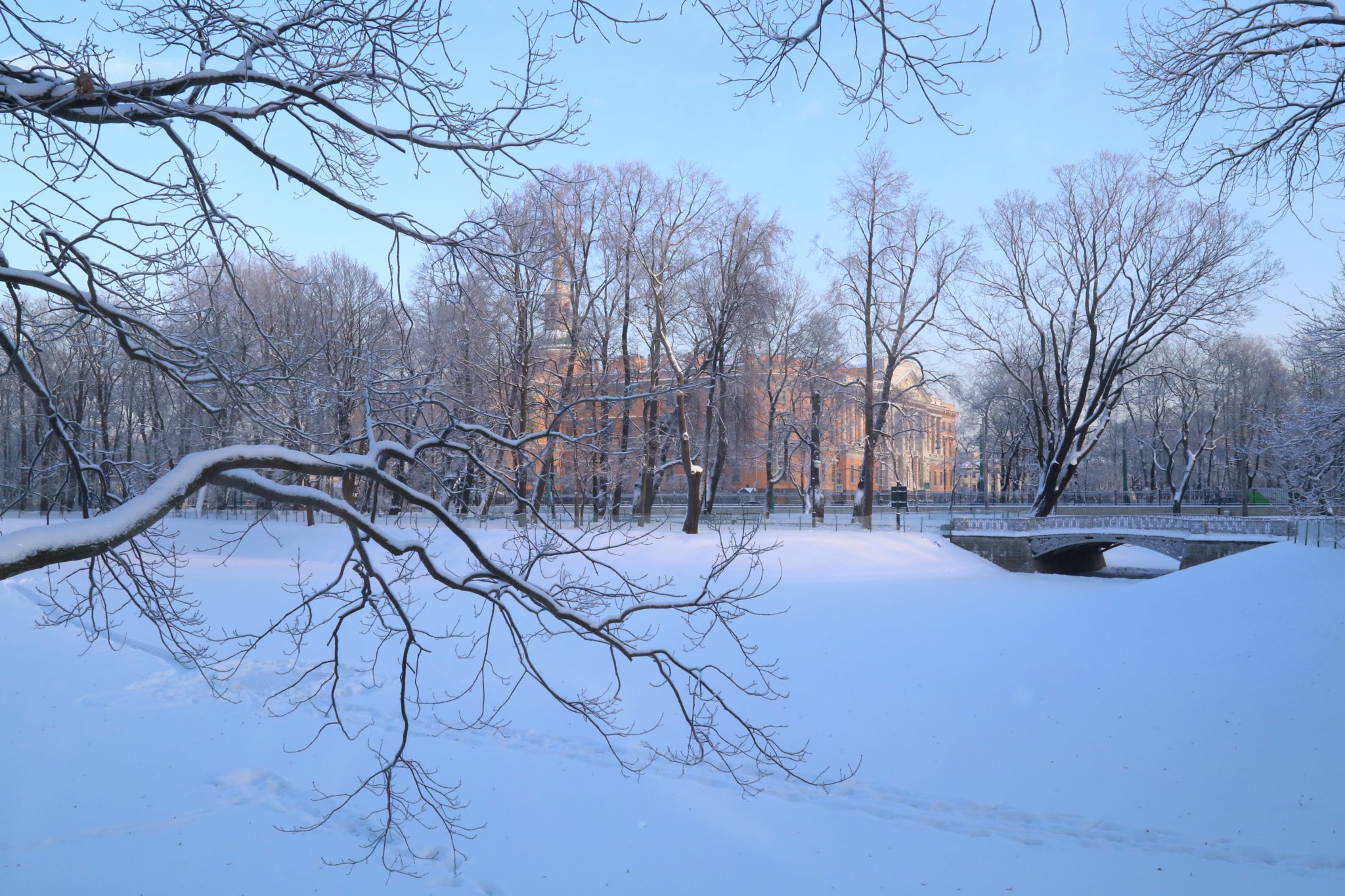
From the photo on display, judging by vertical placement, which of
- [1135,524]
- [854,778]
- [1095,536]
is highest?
[1135,524]

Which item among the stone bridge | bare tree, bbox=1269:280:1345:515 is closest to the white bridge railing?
the stone bridge

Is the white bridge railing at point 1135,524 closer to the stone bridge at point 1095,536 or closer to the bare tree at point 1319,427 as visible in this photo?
the stone bridge at point 1095,536

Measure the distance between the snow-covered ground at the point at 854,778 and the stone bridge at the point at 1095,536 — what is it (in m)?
9.10

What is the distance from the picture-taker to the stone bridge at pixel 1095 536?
2869 centimetres

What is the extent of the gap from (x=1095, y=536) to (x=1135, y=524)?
1.70 metres

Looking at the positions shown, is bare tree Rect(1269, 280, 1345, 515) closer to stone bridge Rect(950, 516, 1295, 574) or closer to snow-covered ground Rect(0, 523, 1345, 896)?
snow-covered ground Rect(0, 523, 1345, 896)

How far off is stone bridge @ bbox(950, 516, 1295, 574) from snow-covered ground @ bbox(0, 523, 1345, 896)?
29.9 ft

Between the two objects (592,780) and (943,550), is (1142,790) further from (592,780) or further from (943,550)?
(943,550)

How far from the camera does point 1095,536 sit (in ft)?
103

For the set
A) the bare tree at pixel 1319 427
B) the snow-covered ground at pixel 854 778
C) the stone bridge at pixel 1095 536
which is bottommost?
the snow-covered ground at pixel 854 778

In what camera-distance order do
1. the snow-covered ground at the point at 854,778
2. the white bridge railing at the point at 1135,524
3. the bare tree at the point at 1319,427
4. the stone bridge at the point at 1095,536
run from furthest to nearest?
the stone bridge at the point at 1095,536 < the white bridge railing at the point at 1135,524 < the bare tree at the point at 1319,427 < the snow-covered ground at the point at 854,778

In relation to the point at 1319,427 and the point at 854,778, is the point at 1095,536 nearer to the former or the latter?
the point at 1319,427

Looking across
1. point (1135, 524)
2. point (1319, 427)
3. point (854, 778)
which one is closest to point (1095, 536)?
point (1135, 524)

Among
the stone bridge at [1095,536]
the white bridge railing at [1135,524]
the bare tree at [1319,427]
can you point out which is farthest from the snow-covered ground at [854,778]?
the white bridge railing at [1135,524]
